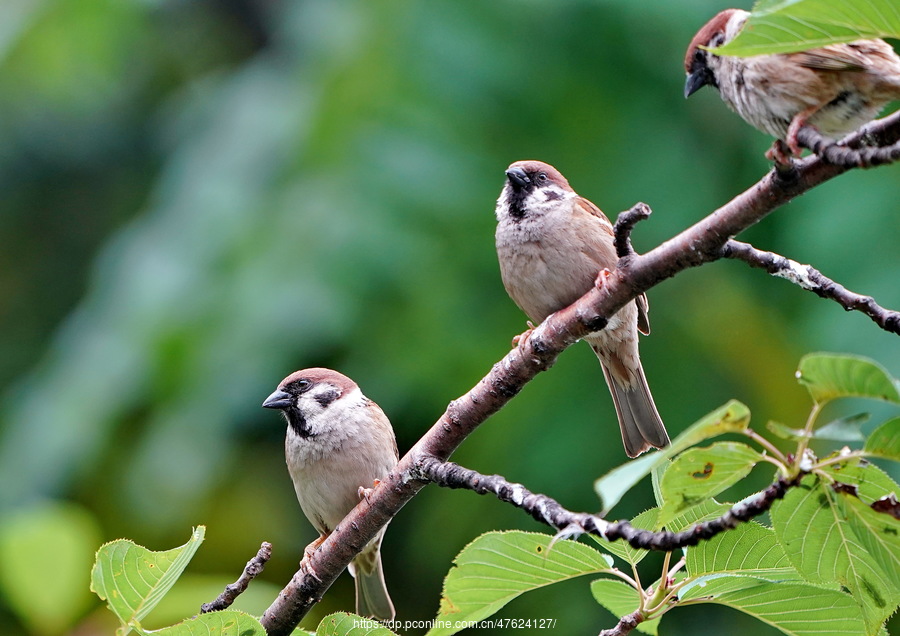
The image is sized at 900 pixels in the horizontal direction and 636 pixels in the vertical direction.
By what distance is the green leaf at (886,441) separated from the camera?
4.55ft

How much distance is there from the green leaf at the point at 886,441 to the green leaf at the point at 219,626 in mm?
1010

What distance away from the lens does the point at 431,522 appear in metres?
4.80

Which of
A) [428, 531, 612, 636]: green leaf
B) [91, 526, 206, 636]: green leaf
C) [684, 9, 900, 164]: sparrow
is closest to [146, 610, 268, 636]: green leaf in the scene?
[91, 526, 206, 636]: green leaf

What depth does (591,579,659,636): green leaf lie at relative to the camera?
1778 mm

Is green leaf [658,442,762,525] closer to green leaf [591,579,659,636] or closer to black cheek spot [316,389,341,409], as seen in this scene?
green leaf [591,579,659,636]

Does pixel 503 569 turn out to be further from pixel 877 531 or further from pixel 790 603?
pixel 877 531

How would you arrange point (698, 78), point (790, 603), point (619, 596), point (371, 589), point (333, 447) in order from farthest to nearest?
point (371, 589) < point (333, 447) < point (698, 78) < point (619, 596) < point (790, 603)

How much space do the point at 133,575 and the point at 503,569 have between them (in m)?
0.64

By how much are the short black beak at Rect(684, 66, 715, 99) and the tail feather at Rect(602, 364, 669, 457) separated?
3.57 ft

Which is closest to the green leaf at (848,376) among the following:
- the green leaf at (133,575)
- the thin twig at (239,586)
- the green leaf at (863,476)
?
the green leaf at (863,476)

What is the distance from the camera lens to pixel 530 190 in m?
3.32

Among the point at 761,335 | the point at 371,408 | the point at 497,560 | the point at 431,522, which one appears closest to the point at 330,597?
the point at 431,522

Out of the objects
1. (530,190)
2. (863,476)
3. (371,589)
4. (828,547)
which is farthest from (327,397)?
(863,476)

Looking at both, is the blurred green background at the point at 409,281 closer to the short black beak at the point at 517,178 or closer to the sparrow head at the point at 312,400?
the sparrow head at the point at 312,400
